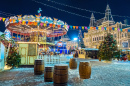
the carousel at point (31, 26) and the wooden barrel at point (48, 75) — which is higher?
the carousel at point (31, 26)

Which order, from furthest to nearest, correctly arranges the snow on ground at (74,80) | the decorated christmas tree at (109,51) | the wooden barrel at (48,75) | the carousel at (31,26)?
the decorated christmas tree at (109,51)
the carousel at (31,26)
the wooden barrel at (48,75)
the snow on ground at (74,80)

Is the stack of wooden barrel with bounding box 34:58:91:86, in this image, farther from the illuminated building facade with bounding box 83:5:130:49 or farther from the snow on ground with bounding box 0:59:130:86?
the illuminated building facade with bounding box 83:5:130:49

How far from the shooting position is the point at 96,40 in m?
56.5

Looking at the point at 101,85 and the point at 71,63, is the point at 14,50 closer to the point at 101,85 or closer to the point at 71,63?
the point at 71,63

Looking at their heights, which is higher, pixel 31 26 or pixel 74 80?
pixel 31 26

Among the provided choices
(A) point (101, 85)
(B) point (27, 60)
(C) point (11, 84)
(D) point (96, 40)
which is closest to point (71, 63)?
(B) point (27, 60)

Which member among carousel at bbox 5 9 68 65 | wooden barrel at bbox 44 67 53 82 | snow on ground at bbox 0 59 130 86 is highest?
carousel at bbox 5 9 68 65

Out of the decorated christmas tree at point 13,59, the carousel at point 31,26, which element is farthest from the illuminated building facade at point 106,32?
the decorated christmas tree at point 13,59

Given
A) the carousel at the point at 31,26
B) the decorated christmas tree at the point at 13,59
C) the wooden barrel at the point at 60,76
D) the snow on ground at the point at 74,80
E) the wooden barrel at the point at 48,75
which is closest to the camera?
the wooden barrel at the point at 60,76

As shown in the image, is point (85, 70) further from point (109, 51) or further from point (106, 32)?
point (106, 32)

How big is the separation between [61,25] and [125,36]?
30885mm

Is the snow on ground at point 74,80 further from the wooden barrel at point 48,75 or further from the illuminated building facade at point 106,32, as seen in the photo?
the illuminated building facade at point 106,32

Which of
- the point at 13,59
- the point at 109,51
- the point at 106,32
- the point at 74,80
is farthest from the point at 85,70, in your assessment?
the point at 106,32

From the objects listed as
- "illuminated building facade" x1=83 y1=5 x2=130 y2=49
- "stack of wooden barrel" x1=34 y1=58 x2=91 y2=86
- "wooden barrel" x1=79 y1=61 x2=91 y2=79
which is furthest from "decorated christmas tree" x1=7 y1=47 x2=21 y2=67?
"illuminated building facade" x1=83 y1=5 x2=130 y2=49
